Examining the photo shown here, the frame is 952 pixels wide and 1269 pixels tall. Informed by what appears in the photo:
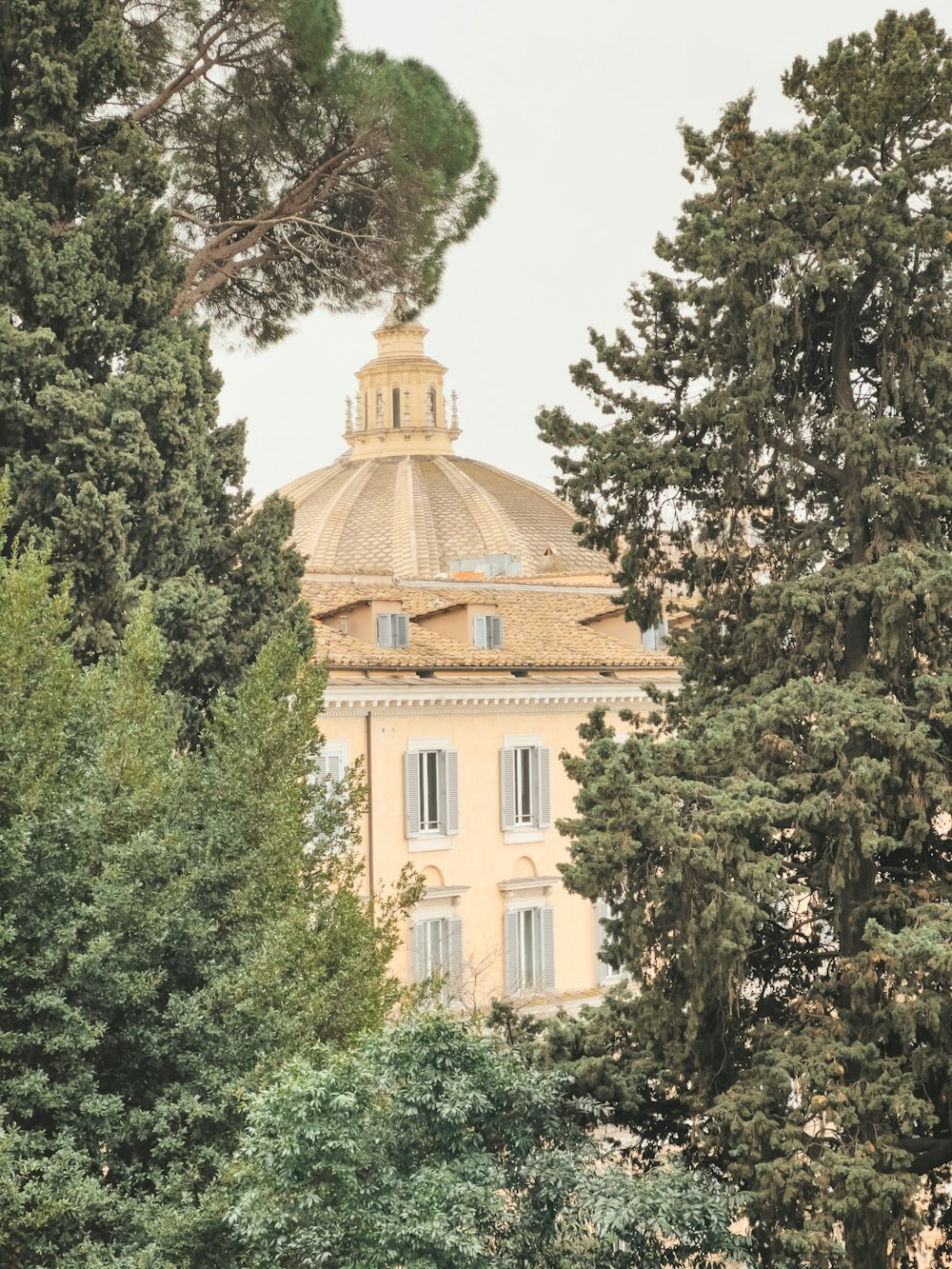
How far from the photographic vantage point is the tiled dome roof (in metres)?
69.7

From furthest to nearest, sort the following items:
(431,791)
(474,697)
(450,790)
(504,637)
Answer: (504,637)
(474,697)
(450,790)
(431,791)

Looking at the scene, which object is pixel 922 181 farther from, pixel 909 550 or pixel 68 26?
pixel 68 26

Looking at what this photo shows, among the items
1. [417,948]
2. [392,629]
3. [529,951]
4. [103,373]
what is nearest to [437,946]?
[417,948]

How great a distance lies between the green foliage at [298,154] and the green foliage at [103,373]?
281cm

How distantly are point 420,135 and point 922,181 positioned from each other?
25.0 feet

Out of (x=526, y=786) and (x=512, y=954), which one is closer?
(x=512, y=954)

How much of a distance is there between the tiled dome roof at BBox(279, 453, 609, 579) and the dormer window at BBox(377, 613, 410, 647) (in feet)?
128

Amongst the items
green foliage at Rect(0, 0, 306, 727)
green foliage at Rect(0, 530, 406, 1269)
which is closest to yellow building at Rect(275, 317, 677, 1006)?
green foliage at Rect(0, 0, 306, 727)

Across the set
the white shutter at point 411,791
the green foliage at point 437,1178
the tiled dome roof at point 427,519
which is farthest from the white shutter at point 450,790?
the tiled dome roof at point 427,519

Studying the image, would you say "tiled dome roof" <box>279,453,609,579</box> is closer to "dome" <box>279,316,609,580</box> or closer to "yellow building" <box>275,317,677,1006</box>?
"dome" <box>279,316,609,580</box>

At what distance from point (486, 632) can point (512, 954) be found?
5.42 metres

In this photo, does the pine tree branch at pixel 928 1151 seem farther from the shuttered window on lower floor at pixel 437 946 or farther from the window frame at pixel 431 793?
the window frame at pixel 431 793

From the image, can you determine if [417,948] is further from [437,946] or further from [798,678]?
[798,678]

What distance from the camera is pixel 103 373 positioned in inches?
596
